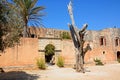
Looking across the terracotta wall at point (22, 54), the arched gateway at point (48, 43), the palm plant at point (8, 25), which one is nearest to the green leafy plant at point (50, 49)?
the arched gateway at point (48, 43)

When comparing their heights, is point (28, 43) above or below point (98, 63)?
above

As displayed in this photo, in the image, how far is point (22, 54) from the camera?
22.6 m

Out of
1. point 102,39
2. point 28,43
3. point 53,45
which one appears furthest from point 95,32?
point 28,43

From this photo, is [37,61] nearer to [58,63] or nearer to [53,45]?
[58,63]

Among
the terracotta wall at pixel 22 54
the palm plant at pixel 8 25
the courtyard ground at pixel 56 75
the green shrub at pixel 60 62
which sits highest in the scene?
the palm plant at pixel 8 25

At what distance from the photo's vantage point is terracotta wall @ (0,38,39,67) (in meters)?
21.8

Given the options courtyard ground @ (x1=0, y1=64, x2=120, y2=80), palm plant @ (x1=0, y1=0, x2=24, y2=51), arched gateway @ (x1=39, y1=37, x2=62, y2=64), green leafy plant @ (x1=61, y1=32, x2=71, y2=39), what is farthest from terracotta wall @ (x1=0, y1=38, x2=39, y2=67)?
palm plant @ (x1=0, y1=0, x2=24, y2=51)

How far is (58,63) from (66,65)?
0.95 meters

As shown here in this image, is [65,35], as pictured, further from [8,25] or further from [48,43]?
[8,25]

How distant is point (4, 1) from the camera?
39.2ft

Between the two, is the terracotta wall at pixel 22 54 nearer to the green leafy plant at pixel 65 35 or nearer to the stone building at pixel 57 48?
the stone building at pixel 57 48

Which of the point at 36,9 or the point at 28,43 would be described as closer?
the point at 28,43

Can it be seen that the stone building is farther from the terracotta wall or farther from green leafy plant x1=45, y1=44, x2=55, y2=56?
green leafy plant x1=45, y1=44, x2=55, y2=56

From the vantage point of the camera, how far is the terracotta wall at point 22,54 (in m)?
21.8
